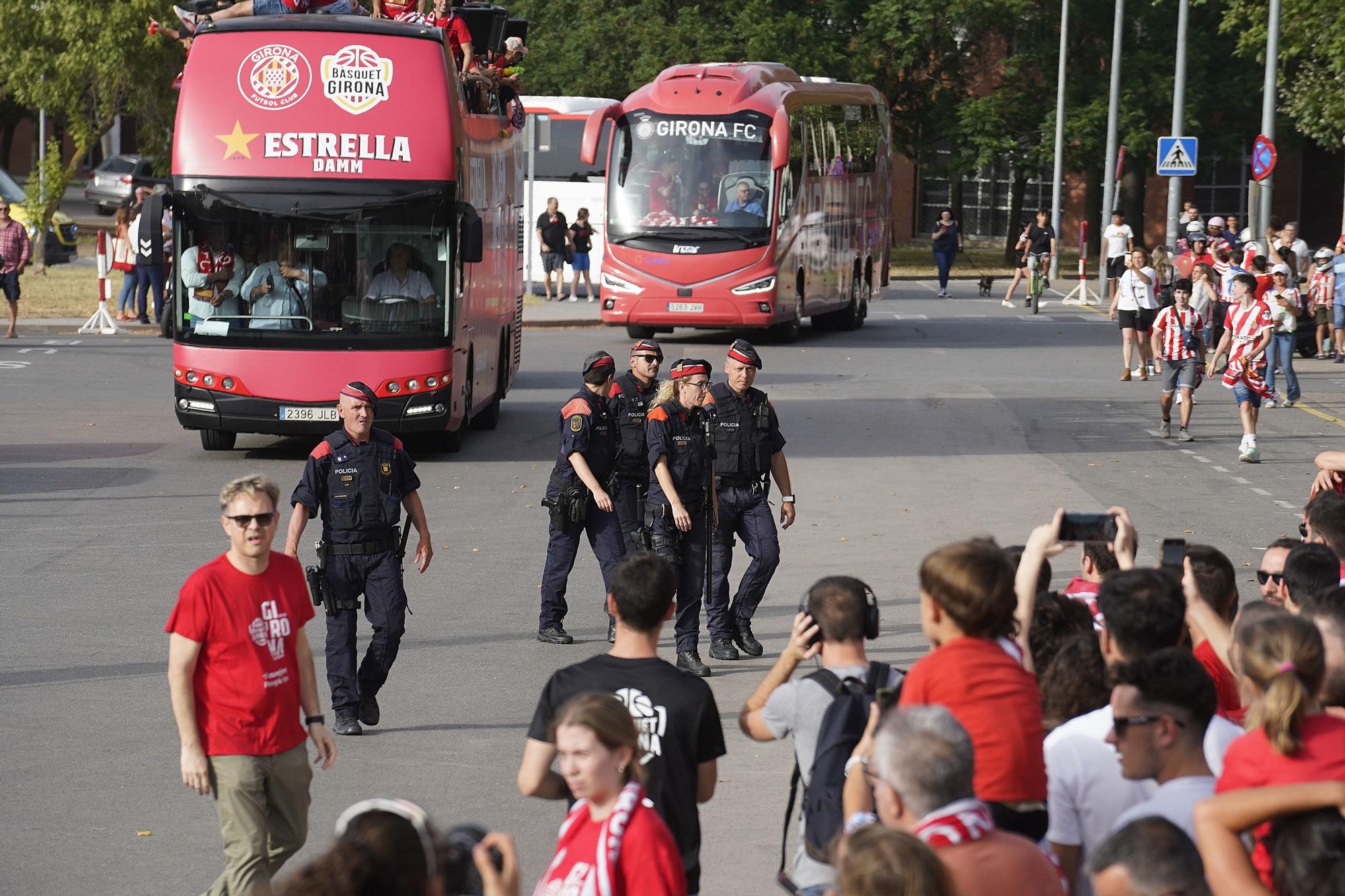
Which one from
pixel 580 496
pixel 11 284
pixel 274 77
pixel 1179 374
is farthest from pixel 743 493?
pixel 11 284

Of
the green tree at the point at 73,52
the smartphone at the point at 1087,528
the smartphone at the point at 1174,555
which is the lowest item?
the smartphone at the point at 1174,555

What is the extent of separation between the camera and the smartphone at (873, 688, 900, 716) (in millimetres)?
4730

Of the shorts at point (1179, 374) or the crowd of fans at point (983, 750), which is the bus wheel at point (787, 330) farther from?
the crowd of fans at point (983, 750)

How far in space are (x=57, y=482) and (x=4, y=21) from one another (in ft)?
103

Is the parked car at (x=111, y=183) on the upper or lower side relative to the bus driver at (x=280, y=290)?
upper

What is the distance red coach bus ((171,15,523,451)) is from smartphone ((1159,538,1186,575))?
1166 centimetres

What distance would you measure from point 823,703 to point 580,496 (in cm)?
547

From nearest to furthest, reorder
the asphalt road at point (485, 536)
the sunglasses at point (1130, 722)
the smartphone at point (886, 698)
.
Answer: the sunglasses at point (1130, 722)
the smartphone at point (886, 698)
the asphalt road at point (485, 536)

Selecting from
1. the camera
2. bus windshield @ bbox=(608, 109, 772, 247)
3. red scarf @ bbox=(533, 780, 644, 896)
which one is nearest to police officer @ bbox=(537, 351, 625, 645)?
red scarf @ bbox=(533, 780, 644, 896)

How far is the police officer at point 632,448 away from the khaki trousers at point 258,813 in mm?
4644

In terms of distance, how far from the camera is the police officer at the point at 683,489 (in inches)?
389

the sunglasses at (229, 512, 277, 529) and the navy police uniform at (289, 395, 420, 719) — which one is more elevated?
the sunglasses at (229, 512, 277, 529)

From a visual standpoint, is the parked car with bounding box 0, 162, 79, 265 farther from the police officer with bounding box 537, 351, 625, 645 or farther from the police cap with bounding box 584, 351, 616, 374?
the police officer with bounding box 537, 351, 625, 645

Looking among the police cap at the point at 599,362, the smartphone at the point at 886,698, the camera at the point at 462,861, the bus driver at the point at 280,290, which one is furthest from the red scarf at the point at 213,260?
the camera at the point at 462,861
